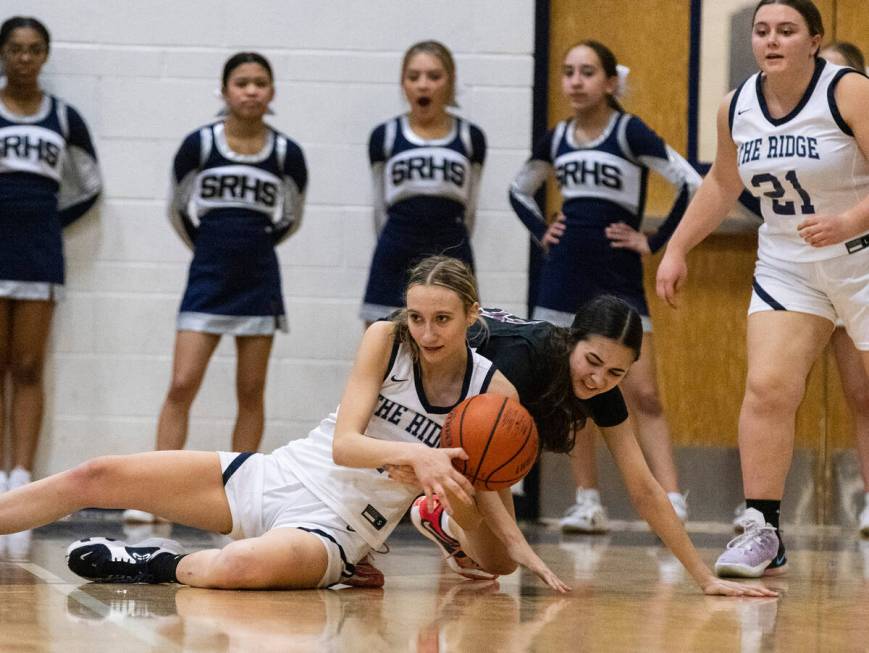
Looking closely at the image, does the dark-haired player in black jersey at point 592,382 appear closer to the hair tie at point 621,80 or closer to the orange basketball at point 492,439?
the orange basketball at point 492,439

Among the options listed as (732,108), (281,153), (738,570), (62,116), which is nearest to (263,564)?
(738,570)

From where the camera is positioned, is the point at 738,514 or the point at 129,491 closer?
the point at 129,491

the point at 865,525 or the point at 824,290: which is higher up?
the point at 824,290

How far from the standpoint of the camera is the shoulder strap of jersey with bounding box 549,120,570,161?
19.6 ft

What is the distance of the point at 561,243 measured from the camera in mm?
5891

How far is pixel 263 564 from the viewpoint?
130 inches

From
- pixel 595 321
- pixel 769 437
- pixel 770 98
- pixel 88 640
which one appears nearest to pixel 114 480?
pixel 88 640

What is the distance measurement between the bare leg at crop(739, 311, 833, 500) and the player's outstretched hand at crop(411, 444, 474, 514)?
1.32 metres

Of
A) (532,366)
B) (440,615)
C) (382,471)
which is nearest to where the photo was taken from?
(440,615)

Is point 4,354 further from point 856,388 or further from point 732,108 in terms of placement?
point 856,388

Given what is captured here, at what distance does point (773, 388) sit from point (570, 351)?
34.3 inches

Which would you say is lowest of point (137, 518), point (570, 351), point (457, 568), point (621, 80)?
point (137, 518)

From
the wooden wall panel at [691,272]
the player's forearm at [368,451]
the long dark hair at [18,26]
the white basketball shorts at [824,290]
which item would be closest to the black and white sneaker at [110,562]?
the player's forearm at [368,451]

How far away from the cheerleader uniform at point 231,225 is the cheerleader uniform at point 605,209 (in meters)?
1.18
